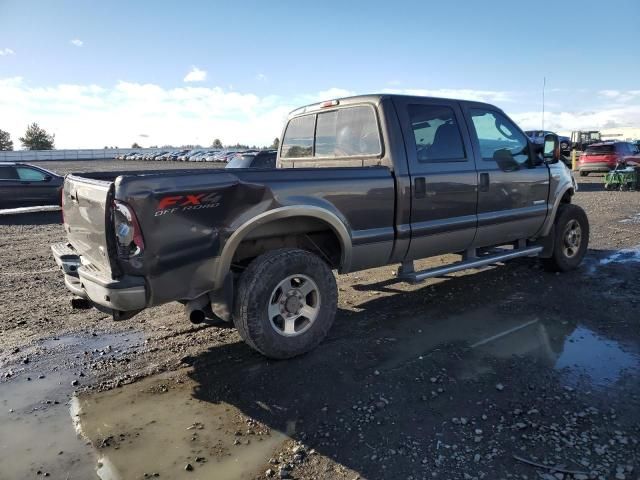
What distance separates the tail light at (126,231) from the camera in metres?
3.32

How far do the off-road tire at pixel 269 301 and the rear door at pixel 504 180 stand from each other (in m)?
2.12

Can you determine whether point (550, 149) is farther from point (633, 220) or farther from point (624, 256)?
point (633, 220)

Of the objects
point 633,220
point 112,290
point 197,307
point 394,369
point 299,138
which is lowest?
point 394,369

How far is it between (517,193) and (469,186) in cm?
92

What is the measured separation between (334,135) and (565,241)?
3.42m

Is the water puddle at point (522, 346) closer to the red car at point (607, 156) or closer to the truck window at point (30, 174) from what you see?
the truck window at point (30, 174)

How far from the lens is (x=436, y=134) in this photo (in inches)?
199

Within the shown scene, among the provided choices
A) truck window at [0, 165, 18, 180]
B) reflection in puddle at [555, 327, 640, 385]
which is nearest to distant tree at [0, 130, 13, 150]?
truck window at [0, 165, 18, 180]

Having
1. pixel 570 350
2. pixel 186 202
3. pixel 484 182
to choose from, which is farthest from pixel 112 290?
pixel 484 182

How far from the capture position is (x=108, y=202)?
3.35 m

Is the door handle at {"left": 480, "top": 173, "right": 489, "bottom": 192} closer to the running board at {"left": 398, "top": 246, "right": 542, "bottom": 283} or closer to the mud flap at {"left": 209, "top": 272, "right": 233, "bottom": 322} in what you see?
the running board at {"left": 398, "top": 246, "right": 542, "bottom": 283}

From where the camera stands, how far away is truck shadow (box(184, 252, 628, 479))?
305cm

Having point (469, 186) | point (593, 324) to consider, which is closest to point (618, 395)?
point (593, 324)

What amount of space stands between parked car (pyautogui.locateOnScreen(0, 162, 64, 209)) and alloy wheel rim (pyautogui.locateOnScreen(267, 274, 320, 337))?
11.7 metres
